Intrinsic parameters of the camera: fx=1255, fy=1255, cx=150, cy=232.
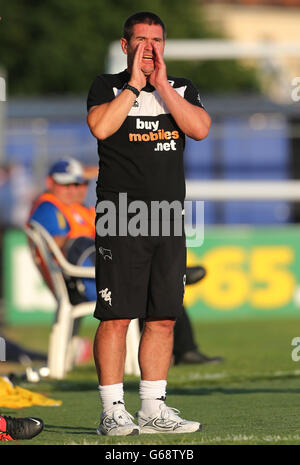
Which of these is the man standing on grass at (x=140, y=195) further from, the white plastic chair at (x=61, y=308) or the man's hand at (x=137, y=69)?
the white plastic chair at (x=61, y=308)

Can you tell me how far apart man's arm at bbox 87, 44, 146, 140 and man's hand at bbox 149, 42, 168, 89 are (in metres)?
0.05

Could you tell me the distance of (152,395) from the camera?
5.97 meters

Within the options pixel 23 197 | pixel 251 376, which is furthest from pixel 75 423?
pixel 23 197

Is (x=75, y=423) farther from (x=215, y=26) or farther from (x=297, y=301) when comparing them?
(x=215, y=26)

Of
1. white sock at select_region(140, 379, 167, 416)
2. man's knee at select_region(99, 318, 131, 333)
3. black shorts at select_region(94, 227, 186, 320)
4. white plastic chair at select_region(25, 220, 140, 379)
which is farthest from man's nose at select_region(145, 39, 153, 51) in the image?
white plastic chair at select_region(25, 220, 140, 379)

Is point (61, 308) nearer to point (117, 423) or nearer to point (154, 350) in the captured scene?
point (154, 350)

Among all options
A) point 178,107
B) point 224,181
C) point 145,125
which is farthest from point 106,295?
point 224,181

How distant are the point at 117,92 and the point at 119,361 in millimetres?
1266

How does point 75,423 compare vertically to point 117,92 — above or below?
below

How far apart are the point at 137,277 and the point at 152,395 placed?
1.92 ft

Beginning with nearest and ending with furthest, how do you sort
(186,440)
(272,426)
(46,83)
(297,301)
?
(186,440), (272,426), (297,301), (46,83)

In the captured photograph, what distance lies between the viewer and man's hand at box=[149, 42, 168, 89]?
578cm

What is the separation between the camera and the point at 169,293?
5.89m

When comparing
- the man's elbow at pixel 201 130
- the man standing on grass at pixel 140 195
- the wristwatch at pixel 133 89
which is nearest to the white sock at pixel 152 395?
the man standing on grass at pixel 140 195
